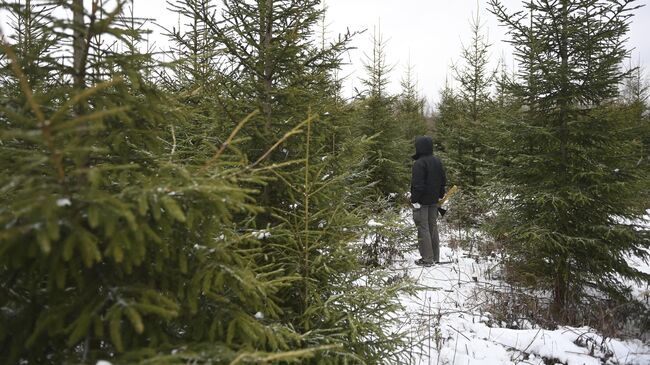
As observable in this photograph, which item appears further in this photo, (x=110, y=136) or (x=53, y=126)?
(x=110, y=136)

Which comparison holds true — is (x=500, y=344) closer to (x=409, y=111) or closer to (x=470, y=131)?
(x=470, y=131)

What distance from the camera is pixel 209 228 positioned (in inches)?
74.9

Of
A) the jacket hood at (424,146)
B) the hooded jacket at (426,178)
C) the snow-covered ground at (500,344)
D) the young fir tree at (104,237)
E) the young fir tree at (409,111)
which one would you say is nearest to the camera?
the young fir tree at (104,237)

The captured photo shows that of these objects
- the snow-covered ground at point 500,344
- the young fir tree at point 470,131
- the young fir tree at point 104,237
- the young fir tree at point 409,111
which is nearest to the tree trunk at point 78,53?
the young fir tree at point 104,237

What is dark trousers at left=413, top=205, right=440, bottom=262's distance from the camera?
7.38 metres

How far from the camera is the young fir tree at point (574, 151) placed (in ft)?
16.6

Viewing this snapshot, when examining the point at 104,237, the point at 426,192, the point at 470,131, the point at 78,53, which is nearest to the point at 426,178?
the point at 426,192

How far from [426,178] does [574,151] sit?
2.64 metres

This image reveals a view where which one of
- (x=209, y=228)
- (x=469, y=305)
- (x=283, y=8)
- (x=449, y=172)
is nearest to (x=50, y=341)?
(x=209, y=228)

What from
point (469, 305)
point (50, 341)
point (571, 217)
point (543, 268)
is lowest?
point (469, 305)

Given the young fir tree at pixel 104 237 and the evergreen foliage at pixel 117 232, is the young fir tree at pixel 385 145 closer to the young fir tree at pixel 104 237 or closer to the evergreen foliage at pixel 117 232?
the evergreen foliage at pixel 117 232

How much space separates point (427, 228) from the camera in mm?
7336

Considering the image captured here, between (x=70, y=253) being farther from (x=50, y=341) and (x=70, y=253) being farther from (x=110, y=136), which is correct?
(x=110, y=136)

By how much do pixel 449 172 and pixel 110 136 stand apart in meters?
12.6
